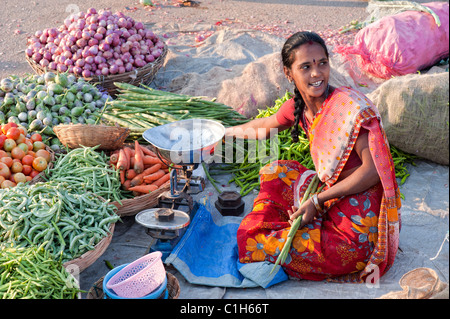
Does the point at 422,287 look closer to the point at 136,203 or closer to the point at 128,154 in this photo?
the point at 136,203

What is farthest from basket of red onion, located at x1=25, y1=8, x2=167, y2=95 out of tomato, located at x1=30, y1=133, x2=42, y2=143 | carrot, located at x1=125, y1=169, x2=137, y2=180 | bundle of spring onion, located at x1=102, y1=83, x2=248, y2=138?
carrot, located at x1=125, y1=169, x2=137, y2=180

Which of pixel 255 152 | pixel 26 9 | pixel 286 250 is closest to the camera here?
pixel 286 250

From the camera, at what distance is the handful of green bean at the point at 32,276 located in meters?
2.29

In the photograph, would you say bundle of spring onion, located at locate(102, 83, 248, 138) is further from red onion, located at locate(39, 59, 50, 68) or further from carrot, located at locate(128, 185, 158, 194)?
red onion, located at locate(39, 59, 50, 68)

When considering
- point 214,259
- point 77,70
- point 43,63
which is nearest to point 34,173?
point 214,259

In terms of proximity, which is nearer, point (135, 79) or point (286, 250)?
point (286, 250)

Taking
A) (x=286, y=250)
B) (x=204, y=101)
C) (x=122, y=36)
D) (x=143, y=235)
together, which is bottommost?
(x=143, y=235)

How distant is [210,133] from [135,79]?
264 cm

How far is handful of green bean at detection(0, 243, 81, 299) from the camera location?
229cm

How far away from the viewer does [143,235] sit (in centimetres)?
336

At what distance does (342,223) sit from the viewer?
2705 millimetres

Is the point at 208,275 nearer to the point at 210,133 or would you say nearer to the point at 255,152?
the point at 210,133

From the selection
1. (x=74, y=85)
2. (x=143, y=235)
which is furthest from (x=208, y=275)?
(x=74, y=85)

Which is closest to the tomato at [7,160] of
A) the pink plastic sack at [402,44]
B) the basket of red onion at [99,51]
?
the basket of red onion at [99,51]
